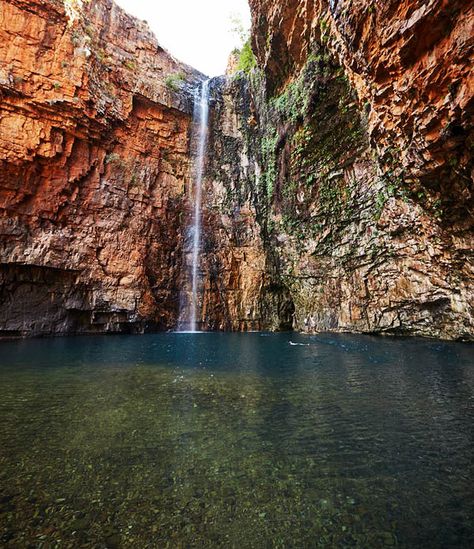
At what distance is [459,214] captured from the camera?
10438 millimetres

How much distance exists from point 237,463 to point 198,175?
2535cm

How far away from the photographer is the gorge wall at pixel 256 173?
9.33 m

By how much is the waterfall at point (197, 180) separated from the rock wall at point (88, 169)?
856 mm

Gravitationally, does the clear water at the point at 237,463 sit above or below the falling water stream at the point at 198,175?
below

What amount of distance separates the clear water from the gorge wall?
24.2ft

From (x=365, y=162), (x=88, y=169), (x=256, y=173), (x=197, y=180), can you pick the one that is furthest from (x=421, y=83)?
(x=197, y=180)

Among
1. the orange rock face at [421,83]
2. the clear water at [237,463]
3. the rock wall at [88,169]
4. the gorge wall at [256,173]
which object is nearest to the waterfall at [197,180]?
the gorge wall at [256,173]

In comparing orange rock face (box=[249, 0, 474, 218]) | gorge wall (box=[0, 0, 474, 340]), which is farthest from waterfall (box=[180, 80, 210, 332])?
Result: orange rock face (box=[249, 0, 474, 218])

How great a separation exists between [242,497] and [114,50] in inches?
1109

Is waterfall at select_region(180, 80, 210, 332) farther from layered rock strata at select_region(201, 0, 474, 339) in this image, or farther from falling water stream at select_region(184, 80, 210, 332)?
layered rock strata at select_region(201, 0, 474, 339)

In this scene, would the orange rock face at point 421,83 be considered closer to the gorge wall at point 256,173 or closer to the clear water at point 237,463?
the gorge wall at point 256,173

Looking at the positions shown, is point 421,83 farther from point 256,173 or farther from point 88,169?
point 88,169

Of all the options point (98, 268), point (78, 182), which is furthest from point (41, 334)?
point (78, 182)

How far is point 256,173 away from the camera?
25.4 m
